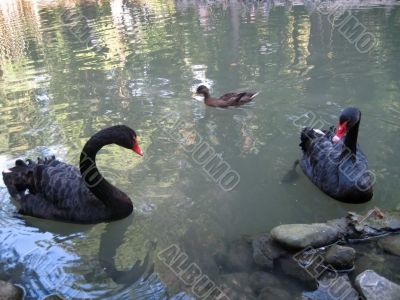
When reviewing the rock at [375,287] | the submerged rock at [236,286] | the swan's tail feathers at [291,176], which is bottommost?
the swan's tail feathers at [291,176]

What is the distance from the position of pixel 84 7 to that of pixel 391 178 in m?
20.2

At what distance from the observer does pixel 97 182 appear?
4.58 m

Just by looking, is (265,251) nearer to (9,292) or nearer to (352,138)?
(352,138)

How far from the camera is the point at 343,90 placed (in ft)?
26.0

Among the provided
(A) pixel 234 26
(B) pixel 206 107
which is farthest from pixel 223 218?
(A) pixel 234 26

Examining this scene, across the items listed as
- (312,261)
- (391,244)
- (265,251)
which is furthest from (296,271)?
(391,244)

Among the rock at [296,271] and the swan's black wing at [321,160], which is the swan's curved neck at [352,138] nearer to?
the swan's black wing at [321,160]

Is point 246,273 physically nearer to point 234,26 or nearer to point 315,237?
point 315,237

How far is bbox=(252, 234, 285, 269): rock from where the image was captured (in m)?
3.88

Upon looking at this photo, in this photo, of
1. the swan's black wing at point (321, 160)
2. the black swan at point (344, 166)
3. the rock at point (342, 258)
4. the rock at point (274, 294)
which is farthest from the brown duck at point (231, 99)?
the rock at point (274, 294)

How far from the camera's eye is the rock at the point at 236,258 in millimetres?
3865

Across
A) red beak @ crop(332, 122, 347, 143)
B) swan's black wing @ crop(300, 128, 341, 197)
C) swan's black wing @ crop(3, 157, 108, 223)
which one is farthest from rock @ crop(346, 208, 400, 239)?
swan's black wing @ crop(3, 157, 108, 223)

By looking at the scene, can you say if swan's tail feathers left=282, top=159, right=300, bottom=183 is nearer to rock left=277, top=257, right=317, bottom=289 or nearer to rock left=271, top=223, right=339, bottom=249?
rock left=271, top=223, right=339, bottom=249

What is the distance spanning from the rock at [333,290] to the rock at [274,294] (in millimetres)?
119
